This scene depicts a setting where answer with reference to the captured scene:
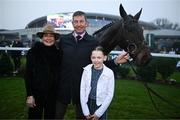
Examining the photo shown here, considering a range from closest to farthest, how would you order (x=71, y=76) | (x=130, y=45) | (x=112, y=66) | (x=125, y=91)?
(x=71, y=76), (x=112, y=66), (x=130, y=45), (x=125, y=91)

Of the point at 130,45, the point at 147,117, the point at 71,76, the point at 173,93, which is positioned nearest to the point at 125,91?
the point at 173,93

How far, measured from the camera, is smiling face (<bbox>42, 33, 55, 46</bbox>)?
10.1ft

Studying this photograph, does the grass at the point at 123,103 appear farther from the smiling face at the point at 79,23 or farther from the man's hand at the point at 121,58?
the smiling face at the point at 79,23

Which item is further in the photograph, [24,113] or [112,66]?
[24,113]

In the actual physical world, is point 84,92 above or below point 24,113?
above

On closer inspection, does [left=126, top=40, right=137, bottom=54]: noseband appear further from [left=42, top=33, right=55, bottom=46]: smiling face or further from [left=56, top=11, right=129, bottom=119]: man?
[left=42, top=33, right=55, bottom=46]: smiling face

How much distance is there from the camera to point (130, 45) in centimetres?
344

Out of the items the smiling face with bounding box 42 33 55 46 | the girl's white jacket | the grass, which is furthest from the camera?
the grass

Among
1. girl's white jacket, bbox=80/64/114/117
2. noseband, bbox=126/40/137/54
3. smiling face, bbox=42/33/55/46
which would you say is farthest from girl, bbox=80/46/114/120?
noseband, bbox=126/40/137/54

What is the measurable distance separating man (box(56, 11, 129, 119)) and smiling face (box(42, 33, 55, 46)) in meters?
0.13

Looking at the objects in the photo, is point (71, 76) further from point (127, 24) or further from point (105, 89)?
point (127, 24)

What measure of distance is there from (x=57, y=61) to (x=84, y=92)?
52 centimetres

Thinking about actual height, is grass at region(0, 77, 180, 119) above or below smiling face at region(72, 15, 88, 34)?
below

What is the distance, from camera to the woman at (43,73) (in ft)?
9.89
